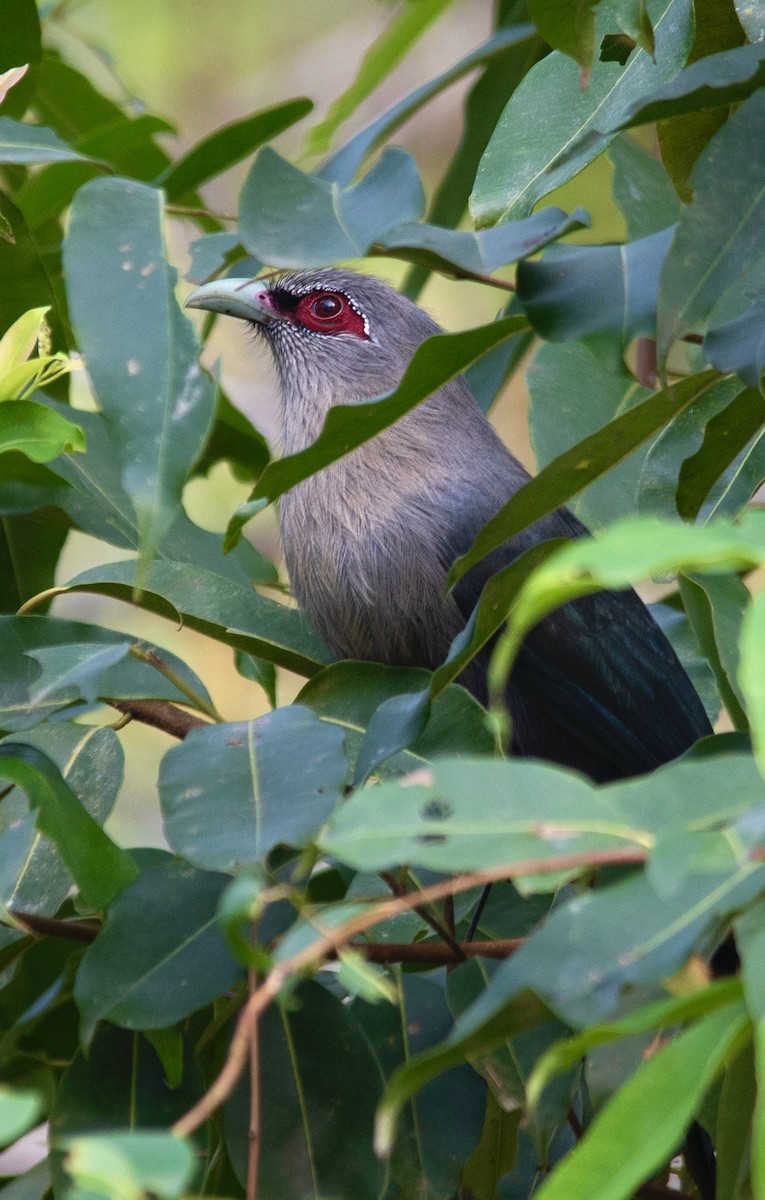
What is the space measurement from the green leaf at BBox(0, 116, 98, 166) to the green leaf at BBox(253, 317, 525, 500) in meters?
0.63

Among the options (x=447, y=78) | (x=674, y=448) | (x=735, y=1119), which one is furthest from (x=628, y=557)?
(x=447, y=78)

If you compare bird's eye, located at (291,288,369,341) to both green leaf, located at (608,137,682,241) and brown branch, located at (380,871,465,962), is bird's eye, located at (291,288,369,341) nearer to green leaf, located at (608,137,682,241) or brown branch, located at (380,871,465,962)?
green leaf, located at (608,137,682,241)

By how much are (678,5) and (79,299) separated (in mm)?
1247

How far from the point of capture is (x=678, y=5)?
7.23ft

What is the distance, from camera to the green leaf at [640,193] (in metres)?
3.16

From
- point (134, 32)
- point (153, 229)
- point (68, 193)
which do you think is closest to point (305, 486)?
point (68, 193)

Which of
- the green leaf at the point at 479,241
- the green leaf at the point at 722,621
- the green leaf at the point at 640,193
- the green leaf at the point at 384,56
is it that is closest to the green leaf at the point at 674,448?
the green leaf at the point at 722,621

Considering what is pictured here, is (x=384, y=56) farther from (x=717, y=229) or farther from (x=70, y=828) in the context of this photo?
(x=70, y=828)

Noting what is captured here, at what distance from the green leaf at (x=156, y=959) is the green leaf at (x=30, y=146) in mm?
1061

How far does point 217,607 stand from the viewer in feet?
8.17

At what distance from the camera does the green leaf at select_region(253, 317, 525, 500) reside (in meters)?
1.69

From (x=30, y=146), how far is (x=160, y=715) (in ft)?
3.01

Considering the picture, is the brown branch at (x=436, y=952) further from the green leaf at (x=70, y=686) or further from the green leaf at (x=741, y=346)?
the green leaf at (x=741, y=346)

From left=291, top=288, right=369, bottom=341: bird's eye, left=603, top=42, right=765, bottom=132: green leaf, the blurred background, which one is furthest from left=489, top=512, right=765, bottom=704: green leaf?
the blurred background
